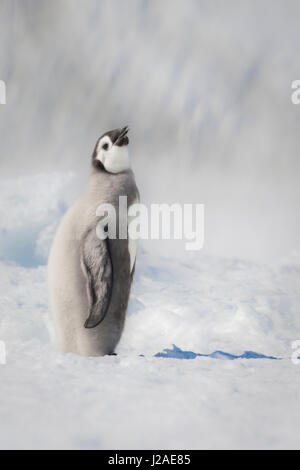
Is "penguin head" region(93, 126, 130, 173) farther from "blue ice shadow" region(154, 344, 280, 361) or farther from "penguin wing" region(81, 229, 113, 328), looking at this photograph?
"blue ice shadow" region(154, 344, 280, 361)

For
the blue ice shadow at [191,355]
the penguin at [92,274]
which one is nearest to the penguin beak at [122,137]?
the penguin at [92,274]

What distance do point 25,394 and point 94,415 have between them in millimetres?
172

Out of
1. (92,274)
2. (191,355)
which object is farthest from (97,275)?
(191,355)

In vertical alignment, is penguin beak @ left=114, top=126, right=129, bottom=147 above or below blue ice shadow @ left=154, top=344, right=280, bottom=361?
above

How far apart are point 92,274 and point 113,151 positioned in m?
0.35

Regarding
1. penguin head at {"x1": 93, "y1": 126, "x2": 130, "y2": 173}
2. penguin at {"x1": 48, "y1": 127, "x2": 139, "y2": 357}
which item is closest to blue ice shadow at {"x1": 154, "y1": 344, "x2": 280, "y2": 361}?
penguin at {"x1": 48, "y1": 127, "x2": 139, "y2": 357}

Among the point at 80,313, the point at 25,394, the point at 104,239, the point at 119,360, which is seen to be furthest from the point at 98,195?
the point at 25,394

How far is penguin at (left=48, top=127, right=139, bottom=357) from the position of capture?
1138 mm

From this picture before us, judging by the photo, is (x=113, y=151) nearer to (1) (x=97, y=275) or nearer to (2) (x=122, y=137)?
(2) (x=122, y=137)

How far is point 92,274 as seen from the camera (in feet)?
3.75

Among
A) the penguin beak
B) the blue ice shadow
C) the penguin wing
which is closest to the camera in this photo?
the penguin wing

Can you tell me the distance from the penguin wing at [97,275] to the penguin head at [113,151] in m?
0.21

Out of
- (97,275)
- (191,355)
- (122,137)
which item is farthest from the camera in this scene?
(191,355)

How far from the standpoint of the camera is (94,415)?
829 mm
